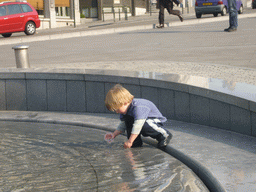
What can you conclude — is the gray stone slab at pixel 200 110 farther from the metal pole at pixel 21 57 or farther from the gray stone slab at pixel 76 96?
the metal pole at pixel 21 57

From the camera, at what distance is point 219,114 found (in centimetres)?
547

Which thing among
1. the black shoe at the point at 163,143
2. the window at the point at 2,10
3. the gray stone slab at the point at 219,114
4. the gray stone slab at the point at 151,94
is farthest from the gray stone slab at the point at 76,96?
the window at the point at 2,10

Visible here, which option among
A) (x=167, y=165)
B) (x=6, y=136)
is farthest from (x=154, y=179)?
(x=6, y=136)

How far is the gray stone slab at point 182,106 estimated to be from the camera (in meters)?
5.92

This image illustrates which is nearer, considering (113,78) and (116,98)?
(116,98)

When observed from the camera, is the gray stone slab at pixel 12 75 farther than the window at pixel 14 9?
No

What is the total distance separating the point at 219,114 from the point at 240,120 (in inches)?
14.5

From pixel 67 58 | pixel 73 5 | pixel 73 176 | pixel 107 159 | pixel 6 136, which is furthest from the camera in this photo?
pixel 73 5

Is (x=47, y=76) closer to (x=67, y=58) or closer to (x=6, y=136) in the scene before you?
(x=6, y=136)

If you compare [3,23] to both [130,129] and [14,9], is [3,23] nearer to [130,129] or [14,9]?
[14,9]

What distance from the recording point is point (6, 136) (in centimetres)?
583

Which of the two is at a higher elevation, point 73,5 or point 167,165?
point 73,5

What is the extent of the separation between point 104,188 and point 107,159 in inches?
34.8

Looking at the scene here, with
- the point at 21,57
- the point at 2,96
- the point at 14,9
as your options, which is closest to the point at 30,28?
the point at 14,9
